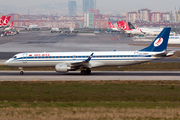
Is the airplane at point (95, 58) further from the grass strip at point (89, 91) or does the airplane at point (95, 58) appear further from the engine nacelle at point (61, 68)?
the grass strip at point (89, 91)

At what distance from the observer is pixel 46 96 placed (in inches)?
971

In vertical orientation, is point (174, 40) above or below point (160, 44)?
below

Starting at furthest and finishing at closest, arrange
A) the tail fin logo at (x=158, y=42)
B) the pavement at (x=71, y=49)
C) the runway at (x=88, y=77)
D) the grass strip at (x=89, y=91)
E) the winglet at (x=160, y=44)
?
the tail fin logo at (x=158, y=42), the winglet at (x=160, y=44), the pavement at (x=71, y=49), the runway at (x=88, y=77), the grass strip at (x=89, y=91)

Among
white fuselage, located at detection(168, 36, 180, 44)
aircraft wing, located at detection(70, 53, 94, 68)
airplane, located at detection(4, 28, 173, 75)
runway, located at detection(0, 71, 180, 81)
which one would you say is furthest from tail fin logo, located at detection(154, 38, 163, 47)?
white fuselage, located at detection(168, 36, 180, 44)

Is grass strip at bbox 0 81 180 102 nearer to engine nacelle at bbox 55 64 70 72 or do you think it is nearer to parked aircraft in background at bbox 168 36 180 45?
engine nacelle at bbox 55 64 70 72

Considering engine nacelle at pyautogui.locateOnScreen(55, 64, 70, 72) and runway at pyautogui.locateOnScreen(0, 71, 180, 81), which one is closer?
runway at pyautogui.locateOnScreen(0, 71, 180, 81)

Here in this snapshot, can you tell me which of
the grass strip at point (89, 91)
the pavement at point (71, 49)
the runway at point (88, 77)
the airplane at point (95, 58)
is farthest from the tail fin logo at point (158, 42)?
the grass strip at point (89, 91)

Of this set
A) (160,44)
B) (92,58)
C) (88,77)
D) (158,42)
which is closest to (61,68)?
(88,77)

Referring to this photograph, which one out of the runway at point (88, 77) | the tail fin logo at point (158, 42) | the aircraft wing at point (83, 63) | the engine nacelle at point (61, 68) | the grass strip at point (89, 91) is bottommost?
the runway at point (88, 77)

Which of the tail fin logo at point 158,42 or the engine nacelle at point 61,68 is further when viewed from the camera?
the tail fin logo at point 158,42

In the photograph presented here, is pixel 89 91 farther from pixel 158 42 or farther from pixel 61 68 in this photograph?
pixel 158 42

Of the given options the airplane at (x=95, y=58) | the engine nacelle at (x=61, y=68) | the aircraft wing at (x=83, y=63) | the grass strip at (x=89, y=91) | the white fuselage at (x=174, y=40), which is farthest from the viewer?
the white fuselage at (x=174, y=40)

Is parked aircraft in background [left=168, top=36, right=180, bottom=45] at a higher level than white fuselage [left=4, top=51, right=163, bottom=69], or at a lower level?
higher

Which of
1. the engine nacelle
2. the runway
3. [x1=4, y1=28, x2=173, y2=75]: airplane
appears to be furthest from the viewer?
[x1=4, y1=28, x2=173, y2=75]: airplane
